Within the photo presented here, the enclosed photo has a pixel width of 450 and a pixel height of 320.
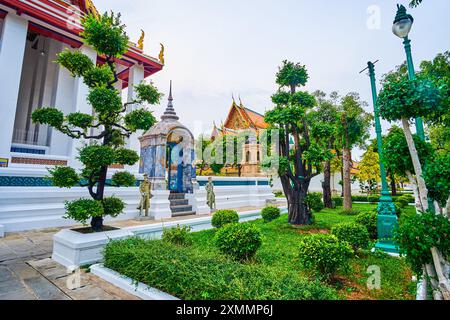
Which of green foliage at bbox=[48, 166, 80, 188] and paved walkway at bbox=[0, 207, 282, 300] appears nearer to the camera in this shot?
paved walkway at bbox=[0, 207, 282, 300]

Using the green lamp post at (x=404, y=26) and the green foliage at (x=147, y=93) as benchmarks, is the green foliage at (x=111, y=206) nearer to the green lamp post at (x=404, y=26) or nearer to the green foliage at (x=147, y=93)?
the green foliage at (x=147, y=93)

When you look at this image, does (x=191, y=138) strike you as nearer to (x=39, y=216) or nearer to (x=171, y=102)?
(x=171, y=102)

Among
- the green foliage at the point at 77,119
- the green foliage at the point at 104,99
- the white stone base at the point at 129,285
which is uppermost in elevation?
the green foliage at the point at 104,99

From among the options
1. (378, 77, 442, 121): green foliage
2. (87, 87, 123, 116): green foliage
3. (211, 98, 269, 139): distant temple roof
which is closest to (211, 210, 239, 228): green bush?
(87, 87, 123, 116): green foliage

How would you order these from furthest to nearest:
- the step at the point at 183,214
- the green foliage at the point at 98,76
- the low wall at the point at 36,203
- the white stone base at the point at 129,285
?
the step at the point at 183,214
the low wall at the point at 36,203
the green foliage at the point at 98,76
the white stone base at the point at 129,285

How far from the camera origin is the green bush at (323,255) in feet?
11.7

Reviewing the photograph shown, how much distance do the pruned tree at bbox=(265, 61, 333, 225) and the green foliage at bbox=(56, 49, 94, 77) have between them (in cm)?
582

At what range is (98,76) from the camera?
15.5ft

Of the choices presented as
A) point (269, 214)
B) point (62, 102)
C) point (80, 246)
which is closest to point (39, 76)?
point (62, 102)

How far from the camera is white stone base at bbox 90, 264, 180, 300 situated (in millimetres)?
2844

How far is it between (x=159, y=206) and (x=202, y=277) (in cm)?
704

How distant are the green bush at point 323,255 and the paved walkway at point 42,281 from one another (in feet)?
8.60

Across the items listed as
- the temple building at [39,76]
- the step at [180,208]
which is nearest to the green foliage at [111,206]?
the temple building at [39,76]

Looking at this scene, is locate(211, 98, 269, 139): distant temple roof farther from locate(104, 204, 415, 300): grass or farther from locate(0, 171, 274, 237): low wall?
locate(104, 204, 415, 300): grass
